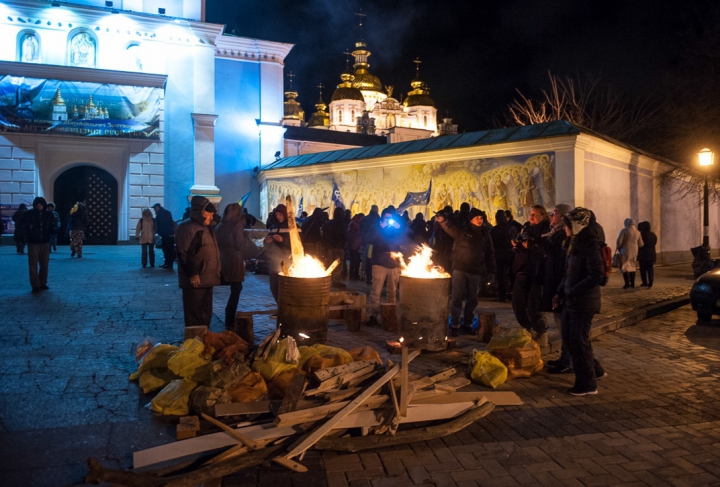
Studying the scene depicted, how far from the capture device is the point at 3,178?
80.1ft

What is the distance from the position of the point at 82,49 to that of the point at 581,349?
27.0 meters

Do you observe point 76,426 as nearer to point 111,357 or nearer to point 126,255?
point 111,357

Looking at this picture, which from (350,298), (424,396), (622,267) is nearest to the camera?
(424,396)

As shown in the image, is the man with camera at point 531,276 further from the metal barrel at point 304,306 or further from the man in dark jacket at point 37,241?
the man in dark jacket at point 37,241

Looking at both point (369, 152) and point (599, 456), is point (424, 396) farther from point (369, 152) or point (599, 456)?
point (369, 152)

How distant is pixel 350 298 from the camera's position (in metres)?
9.06

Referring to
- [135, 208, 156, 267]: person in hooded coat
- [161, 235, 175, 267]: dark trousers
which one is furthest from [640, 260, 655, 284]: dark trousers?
[135, 208, 156, 267]: person in hooded coat

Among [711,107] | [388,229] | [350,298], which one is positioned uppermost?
[711,107]

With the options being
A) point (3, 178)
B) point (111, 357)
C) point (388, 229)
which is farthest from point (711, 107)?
point (3, 178)

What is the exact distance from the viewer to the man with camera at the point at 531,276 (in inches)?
289

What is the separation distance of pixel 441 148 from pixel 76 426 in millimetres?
15559

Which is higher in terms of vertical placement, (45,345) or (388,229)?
(388,229)

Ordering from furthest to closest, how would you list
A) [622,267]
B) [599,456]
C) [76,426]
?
[622,267]
[76,426]
[599,456]

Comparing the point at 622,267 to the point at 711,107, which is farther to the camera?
the point at 711,107
